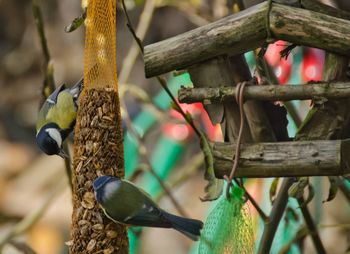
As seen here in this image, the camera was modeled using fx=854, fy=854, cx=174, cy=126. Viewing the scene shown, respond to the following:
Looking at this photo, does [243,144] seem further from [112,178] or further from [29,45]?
[29,45]

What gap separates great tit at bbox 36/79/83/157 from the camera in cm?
159

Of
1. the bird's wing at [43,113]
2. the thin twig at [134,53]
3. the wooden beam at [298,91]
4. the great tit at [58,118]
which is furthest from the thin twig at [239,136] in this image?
the thin twig at [134,53]

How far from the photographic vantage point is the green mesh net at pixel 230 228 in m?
1.33

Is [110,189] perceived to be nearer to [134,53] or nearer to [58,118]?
[58,118]

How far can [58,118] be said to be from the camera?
5.36 feet

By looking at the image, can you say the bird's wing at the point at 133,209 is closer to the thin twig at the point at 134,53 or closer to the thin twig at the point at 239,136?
the thin twig at the point at 239,136

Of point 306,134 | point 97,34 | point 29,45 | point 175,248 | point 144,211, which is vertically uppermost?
point 97,34

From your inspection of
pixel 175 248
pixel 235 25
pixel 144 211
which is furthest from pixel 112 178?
pixel 175 248

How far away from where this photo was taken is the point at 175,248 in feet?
15.3

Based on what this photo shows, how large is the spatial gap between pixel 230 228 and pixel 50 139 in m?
0.50

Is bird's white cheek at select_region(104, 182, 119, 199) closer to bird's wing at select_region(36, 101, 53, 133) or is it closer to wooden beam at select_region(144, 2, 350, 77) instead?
wooden beam at select_region(144, 2, 350, 77)

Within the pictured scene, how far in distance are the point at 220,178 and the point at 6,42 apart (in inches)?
194

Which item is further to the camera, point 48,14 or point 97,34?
point 48,14

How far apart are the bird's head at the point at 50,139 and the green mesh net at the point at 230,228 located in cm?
41
